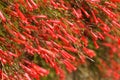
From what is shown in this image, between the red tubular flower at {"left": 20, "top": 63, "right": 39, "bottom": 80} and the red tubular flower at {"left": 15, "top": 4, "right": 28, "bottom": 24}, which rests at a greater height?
the red tubular flower at {"left": 15, "top": 4, "right": 28, "bottom": 24}

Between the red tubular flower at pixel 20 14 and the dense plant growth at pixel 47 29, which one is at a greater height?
the red tubular flower at pixel 20 14

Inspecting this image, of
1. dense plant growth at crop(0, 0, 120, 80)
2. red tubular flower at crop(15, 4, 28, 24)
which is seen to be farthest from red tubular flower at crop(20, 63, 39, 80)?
red tubular flower at crop(15, 4, 28, 24)

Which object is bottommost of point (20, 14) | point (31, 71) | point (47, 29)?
point (31, 71)

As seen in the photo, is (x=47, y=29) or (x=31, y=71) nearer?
(x=31, y=71)

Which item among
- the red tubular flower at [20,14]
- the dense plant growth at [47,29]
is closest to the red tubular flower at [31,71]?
the dense plant growth at [47,29]

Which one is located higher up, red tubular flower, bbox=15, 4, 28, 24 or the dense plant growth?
red tubular flower, bbox=15, 4, 28, 24

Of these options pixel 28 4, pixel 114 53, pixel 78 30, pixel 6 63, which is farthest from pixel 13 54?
pixel 114 53

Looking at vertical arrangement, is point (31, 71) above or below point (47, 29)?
below

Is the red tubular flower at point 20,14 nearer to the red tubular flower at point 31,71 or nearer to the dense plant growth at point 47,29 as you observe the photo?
the dense plant growth at point 47,29

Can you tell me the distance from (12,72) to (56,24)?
31 cm

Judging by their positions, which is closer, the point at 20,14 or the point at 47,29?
the point at 20,14

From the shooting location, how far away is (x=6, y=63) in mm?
1572

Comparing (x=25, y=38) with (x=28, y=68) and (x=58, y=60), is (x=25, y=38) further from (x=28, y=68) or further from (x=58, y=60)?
(x=58, y=60)

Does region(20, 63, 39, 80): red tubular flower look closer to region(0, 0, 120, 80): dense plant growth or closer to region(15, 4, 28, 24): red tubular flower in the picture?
region(0, 0, 120, 80): dense plant growth
